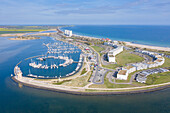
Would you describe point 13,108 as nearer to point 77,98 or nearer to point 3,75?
point 77,98

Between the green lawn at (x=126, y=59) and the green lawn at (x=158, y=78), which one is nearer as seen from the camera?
the green lawn at (x=158, y=78)

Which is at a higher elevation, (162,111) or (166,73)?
(166,73)

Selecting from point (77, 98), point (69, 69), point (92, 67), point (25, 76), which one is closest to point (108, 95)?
point (77, 98)

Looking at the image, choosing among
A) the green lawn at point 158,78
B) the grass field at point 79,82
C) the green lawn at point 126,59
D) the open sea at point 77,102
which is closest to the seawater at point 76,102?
the open sea at point 77,102

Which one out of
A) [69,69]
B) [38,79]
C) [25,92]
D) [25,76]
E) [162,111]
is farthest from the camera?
[69,69]

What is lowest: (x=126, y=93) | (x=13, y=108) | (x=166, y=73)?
(x=13, y=108)

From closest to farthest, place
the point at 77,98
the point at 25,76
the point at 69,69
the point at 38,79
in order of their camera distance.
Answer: the point at 77,98 < the point at 38,79 < the point at 25,76 < the point at 69,69

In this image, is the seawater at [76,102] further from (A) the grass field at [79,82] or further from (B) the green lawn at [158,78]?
Answer: (A) the grass field at [79,82]

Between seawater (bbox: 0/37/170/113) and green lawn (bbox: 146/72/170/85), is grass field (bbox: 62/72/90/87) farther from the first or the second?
green lawn (bbox: 146/72/170/85)
